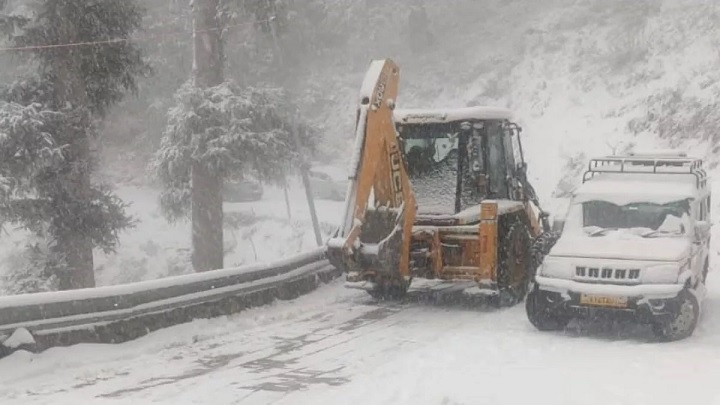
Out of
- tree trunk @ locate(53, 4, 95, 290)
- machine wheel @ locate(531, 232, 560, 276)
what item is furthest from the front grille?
tree trunk @ locate(53, 4, 95, 290)

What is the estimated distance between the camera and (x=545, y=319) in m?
10.5

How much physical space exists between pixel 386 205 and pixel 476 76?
2574 centimetres

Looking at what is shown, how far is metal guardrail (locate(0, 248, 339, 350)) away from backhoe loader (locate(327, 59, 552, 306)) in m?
1.35

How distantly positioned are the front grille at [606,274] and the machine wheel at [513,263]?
2.18 metres

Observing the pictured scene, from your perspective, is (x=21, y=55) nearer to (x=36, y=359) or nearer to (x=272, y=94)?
(x=272, y=94)

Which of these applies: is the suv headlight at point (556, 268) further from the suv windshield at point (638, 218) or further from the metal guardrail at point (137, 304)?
the metal guardrail at point (137, 304)

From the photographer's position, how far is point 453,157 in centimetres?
1289

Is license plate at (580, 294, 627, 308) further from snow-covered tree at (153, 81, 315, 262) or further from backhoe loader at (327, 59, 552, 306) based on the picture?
snow-covered tree at (153, 81, 315, 262)

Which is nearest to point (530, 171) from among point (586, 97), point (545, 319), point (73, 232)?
point (586, 97)

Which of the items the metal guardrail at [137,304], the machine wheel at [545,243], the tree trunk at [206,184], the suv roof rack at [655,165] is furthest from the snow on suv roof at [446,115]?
the tree trunk at [206,184]

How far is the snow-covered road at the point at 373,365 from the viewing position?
7512mm

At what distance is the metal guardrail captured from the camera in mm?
8676

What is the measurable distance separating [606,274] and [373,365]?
3.30m

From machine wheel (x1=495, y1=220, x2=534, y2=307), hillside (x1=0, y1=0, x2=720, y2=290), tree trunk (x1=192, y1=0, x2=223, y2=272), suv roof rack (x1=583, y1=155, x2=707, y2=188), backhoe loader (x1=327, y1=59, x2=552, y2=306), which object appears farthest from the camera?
hillside (x1=0, y1=0, x2=720, y2=290)
